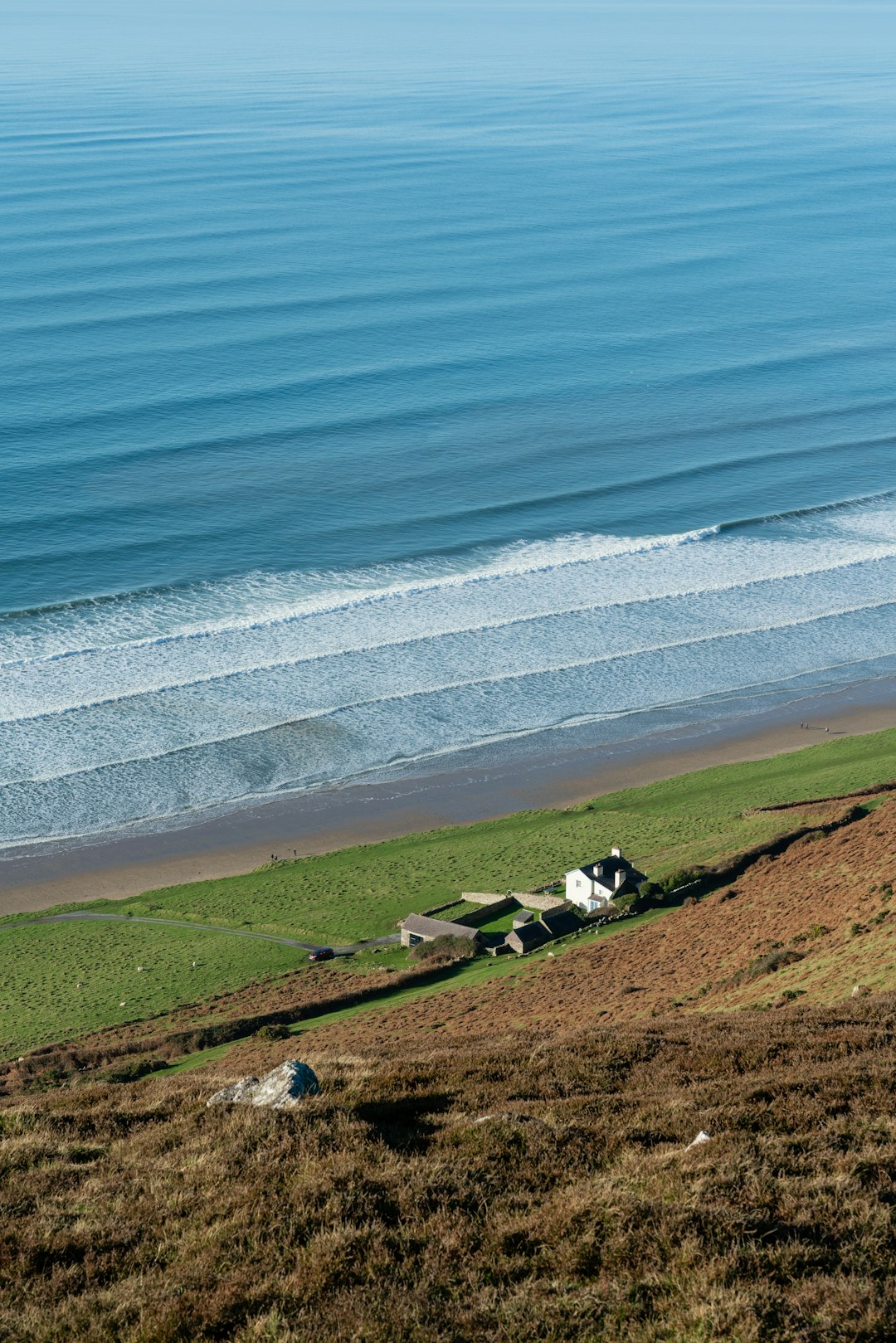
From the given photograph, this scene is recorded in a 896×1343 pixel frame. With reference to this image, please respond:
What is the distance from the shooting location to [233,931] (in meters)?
39.5

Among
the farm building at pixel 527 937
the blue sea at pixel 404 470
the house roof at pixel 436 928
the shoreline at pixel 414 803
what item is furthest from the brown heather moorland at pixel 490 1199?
the blue sea at pixel 404 470

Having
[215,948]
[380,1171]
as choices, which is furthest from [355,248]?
→ [380,1171]

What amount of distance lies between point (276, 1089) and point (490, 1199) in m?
4.05

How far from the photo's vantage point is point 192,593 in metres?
62.0

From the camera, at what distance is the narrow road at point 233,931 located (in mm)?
38250

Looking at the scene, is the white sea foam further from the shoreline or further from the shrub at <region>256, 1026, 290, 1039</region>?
the shrub at <region>256, 1026, 290, 1039</region>

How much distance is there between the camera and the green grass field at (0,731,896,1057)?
3600 centimetres

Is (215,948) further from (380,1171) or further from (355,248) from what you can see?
(355,248)

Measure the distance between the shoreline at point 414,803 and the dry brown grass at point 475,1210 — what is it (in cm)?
2752

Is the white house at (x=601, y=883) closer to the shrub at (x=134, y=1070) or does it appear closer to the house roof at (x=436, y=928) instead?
the house roof at (x=436, y=928)

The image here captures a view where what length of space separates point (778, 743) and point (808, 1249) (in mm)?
43275

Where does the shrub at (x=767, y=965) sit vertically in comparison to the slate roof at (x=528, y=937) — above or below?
above

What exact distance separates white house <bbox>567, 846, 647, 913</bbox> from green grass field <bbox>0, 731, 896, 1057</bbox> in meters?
2.22

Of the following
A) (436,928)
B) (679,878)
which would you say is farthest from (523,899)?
(679,878)
